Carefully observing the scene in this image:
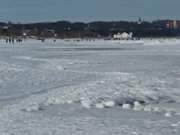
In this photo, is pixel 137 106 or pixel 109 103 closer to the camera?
pixel 137 106

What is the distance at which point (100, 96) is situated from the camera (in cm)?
1557

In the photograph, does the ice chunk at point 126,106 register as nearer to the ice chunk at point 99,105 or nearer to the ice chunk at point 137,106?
the ice chunk at point 137,106

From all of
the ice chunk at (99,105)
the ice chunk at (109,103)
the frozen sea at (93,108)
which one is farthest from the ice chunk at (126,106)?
the ice chunk at (99,105)

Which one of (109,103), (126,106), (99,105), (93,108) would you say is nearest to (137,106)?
(126,106)

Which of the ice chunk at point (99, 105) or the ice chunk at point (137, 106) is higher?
the ice chunk at point (99, 105)

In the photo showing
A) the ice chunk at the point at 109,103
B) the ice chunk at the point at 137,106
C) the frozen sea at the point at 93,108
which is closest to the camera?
the frozen sea at the point at 93,108

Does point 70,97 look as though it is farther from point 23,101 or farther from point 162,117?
point 162,117

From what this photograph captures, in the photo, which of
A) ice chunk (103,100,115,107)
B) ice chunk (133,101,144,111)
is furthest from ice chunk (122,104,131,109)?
ice chunk (103,100,115,107)

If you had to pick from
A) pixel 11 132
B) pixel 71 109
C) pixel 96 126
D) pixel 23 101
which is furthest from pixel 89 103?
pixel 11 132

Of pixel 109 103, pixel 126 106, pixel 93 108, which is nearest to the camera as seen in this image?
pixel 93 108

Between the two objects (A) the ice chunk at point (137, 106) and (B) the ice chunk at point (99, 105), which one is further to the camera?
(B) the ice chunk at point (99, 105)

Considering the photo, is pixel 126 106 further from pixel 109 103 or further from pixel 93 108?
pixel 93 108

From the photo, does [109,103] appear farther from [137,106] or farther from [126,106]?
[137,106]

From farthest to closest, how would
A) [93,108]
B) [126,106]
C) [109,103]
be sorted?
[109,103]
[126,106]
[93,108]
